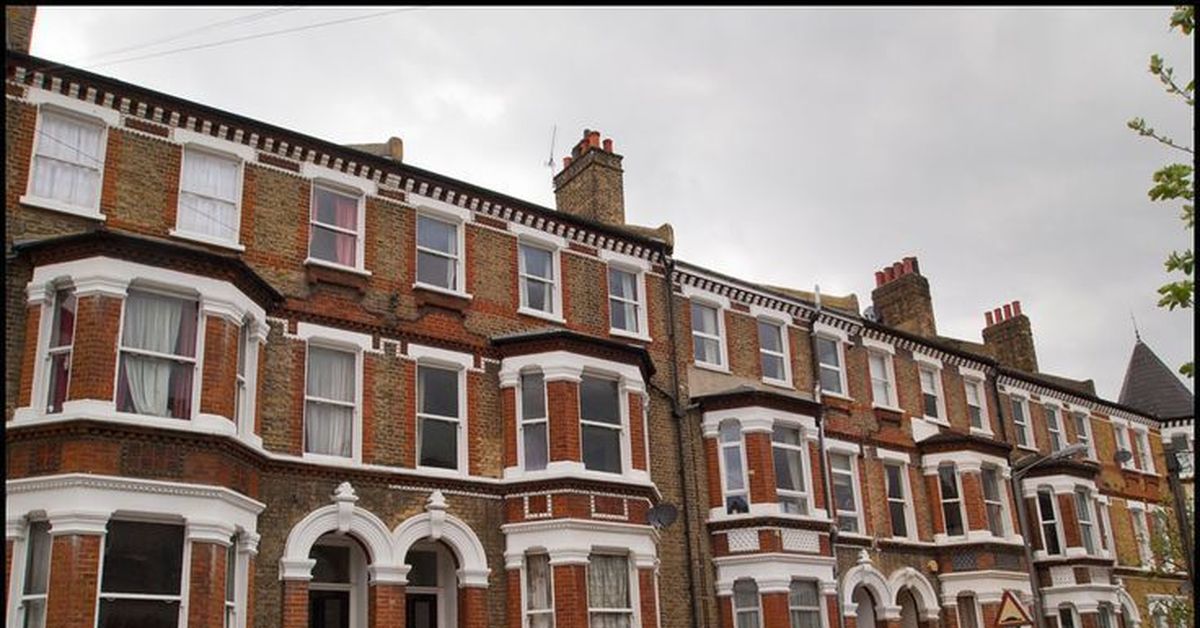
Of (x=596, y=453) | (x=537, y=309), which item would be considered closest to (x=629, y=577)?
(x=596, y=453)

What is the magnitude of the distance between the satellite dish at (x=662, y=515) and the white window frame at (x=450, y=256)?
19.4ft

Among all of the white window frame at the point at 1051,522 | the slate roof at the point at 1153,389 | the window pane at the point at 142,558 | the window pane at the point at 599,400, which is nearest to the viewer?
the window pane at the point at 142,558

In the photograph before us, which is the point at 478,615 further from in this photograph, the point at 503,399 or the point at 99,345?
the point at 99,345

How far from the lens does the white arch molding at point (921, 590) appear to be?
90.4ft

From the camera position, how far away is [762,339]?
2734cm

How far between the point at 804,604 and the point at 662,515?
551 centimetres

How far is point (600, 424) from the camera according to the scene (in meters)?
21.4

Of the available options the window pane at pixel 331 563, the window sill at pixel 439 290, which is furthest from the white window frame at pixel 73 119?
the window pane at pixel 331 563

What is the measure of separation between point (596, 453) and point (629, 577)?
2587 millimetres

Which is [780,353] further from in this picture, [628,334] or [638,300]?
[628,334]

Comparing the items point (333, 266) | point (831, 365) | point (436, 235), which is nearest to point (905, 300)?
point (831, 365)

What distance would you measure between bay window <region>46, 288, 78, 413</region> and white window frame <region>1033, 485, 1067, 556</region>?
2824cm

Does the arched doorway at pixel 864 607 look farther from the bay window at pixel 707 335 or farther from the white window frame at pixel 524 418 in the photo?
the white window frame at pixel 524 418

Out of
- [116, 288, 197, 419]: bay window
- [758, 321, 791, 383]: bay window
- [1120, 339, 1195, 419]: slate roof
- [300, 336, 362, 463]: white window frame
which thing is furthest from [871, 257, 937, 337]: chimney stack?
[116, 288, 197, 419]: bay window
